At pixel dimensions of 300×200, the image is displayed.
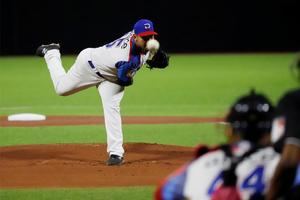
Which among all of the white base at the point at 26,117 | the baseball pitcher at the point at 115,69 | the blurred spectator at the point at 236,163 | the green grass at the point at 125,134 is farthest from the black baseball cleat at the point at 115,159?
the blurred spectator at the point at 236,163

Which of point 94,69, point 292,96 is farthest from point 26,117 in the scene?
point 292,96

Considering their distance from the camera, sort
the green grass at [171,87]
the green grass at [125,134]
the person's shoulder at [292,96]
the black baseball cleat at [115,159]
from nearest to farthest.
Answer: the person's shoulder at [292,96] → the black baseball cleat at [115,159] → the green grass at [125,134] → the green grass at [171,87]

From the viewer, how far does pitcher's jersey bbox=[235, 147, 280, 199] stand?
3180 millimetres

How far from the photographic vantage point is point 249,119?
3.20 meters

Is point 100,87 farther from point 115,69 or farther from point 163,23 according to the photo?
point 163,23

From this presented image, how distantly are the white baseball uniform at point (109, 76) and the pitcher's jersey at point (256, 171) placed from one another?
16.8 ft

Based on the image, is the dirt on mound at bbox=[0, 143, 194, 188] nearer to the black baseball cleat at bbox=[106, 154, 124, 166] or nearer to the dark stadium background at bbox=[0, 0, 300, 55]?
the black baseball cleat at bbox=[106, 154, 124, 166]

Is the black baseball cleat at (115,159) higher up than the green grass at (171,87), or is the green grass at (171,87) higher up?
the black baseball cleat at (115,159)

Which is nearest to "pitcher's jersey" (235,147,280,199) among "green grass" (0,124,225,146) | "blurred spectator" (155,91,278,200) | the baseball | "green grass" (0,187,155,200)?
"blurred spectator" (155,91,278,200)

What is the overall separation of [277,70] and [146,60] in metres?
17.3

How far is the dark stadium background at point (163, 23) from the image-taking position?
102 feet

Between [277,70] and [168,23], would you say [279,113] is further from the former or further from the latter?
[168,23]

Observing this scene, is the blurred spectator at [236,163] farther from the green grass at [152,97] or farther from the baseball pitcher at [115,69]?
Result: the baseball pitcher at [115,69]

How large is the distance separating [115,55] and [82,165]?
4.29 ft
